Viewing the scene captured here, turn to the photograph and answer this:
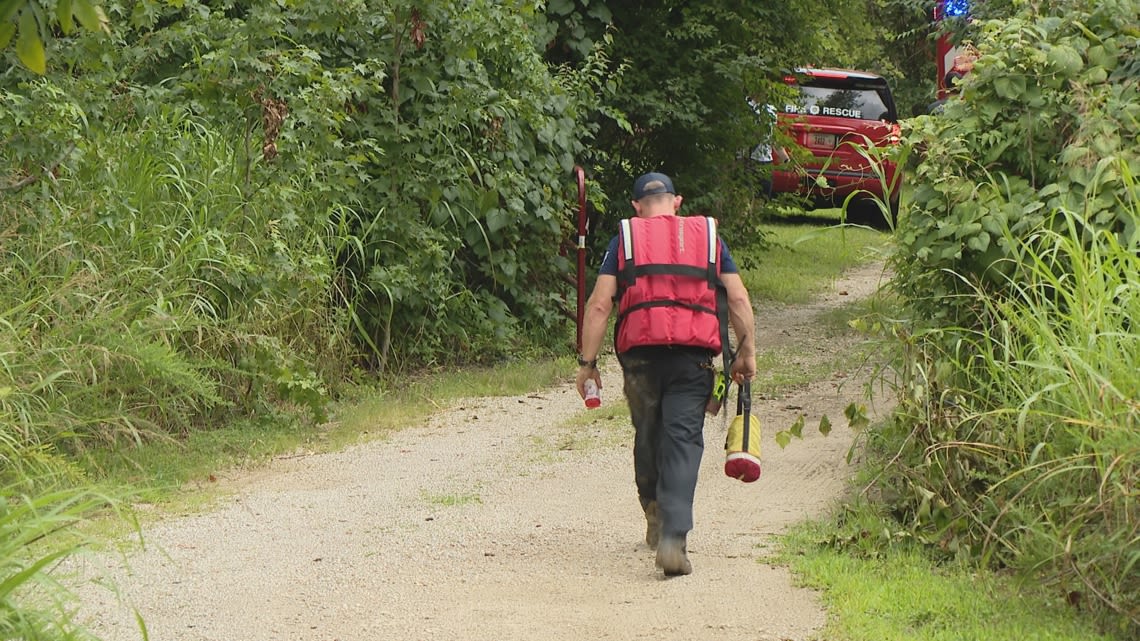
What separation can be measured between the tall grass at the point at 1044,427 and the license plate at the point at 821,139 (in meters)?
14.1

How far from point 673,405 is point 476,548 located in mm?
1102

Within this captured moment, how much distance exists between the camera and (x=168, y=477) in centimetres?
787

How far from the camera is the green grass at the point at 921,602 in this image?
5242 mm

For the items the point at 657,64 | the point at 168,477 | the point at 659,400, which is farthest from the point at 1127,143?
the point at 657,64

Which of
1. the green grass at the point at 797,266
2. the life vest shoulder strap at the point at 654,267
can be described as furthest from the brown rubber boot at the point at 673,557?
the green grass at the point at 797,266

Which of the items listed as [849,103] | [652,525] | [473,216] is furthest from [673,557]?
[849,103]

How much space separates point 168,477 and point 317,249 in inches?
98.7

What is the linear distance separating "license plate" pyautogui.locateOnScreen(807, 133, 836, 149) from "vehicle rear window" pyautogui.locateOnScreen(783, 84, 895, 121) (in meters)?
0.31

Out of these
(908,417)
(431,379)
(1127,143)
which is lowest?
(431,379)

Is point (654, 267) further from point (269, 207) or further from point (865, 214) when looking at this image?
point (865, 214)

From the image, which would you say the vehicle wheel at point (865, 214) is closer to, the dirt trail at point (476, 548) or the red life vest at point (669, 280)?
the dirt trail at point (476, 548)

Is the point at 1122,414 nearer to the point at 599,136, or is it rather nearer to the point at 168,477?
the point at 168,477

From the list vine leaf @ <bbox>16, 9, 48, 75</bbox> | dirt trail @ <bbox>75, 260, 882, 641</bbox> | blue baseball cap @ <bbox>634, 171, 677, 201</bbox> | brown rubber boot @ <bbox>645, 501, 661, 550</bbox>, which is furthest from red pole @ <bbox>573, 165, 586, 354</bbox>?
vine leaf @ <bbox>16, 9, 48, 75</bbox>

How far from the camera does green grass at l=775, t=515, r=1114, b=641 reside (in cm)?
524
